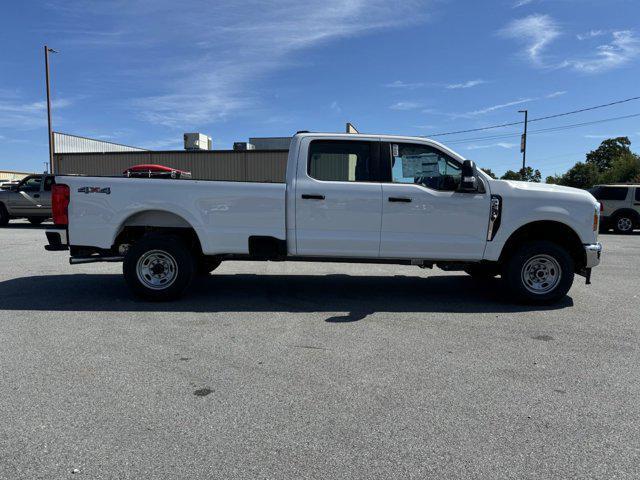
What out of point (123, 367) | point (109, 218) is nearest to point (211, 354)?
point (123, 367)

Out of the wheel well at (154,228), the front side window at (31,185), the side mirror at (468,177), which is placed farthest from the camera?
the front side window at (31,185)

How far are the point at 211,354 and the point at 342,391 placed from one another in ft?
4.55

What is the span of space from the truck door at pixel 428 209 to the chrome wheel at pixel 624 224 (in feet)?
52.9

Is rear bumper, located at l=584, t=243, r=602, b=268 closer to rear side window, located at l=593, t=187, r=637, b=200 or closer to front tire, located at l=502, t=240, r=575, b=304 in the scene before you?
front tire, located at l=502, t=240, r=575, b=304

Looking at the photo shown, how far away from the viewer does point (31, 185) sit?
18203 millimetres

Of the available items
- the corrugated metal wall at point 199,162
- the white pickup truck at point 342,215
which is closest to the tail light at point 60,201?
the white pickup truck at point 342,215

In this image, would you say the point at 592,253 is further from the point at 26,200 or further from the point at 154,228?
the point at 26,200

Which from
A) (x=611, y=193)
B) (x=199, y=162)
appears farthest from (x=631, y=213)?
(x=199, y=162)

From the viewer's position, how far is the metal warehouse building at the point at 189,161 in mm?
28250

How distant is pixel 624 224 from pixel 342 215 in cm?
1741

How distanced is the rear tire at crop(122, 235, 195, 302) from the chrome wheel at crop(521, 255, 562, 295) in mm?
4352

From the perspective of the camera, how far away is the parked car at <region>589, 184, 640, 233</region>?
62.2 ft

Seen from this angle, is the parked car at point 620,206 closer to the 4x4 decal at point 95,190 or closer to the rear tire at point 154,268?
the rear tire at point 154,268

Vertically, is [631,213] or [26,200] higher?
[26,200]
